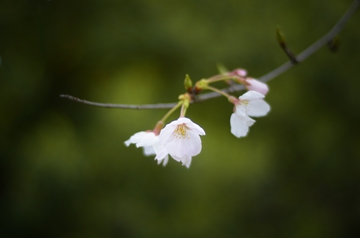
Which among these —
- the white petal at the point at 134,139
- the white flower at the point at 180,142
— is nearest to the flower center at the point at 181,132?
the white flower at the point at 180,142

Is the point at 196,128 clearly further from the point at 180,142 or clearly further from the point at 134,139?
the point at 134,139

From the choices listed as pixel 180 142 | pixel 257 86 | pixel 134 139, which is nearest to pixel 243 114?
pixel 257 86

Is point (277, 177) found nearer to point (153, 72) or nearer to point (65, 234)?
point (153, 72)

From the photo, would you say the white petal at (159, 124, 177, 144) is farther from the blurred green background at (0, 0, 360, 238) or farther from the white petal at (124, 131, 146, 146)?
the blurred green background at (0, 0, 360, 238)

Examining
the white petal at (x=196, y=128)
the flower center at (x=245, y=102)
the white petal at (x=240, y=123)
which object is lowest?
the white petal at (x=196, y=128)

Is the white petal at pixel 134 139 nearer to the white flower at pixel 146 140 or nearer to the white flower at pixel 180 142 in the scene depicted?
the white flower at pixel 146 140

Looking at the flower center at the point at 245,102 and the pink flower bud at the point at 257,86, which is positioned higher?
the pink flower bud at the point at 257,86
